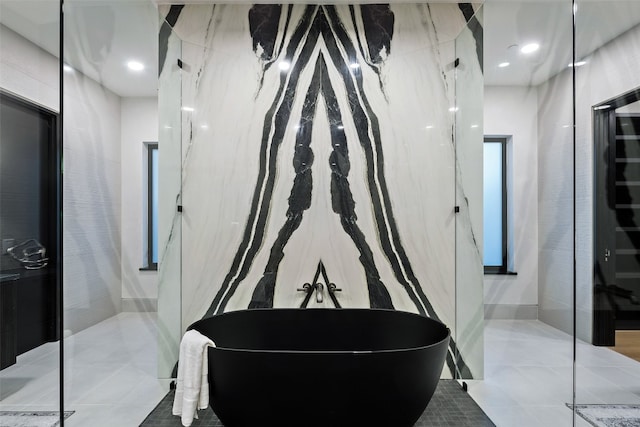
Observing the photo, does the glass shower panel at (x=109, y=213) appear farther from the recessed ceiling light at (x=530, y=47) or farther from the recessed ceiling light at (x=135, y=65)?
the recessed ceiling light at (x=530, y=47)

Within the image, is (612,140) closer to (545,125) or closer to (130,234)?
(545,125)

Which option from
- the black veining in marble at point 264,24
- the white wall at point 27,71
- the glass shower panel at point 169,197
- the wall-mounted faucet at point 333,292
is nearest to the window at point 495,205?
the wall-mounted faucet at point 333,292

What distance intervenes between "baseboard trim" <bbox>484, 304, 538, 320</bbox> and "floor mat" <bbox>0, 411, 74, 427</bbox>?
2.69m

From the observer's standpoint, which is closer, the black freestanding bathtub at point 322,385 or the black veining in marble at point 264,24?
the black freestanding bathtub at point 322,385

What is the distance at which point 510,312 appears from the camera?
84.4 inches

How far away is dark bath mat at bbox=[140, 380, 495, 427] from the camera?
205cm

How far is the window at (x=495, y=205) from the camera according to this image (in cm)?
222

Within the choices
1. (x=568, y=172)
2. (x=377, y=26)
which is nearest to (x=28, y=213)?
(x=377, y=26)

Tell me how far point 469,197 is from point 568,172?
80 cm

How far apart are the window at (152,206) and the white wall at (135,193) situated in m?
0.05

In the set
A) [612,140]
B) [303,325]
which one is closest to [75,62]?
[303,325]

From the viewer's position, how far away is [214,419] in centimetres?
211

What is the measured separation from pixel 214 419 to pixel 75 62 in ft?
6.95

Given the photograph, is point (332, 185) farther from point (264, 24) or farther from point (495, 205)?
point (264, 24)
